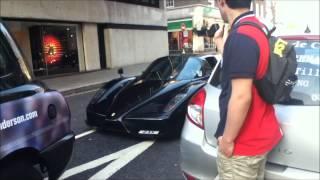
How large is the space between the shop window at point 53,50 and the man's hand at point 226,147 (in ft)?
50.9

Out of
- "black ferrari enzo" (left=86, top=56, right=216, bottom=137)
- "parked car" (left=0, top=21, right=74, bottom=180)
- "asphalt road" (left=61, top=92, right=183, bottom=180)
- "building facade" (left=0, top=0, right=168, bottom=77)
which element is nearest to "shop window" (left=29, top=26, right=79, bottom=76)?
"building facade" (left=0, top=0, right=168, bottom=77)

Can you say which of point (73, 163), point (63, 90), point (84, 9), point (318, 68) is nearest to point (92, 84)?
point (63, 90)

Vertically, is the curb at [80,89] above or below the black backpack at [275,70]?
below

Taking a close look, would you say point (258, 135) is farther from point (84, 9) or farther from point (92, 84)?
point (84, 9)

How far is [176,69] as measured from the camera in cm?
669

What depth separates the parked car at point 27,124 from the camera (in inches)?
120

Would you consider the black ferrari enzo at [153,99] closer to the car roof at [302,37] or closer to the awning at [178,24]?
the car roof at [302,37]

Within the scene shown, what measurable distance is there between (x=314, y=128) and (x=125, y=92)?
4.21 metres

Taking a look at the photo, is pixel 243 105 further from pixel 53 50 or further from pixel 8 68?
pixel 53 50

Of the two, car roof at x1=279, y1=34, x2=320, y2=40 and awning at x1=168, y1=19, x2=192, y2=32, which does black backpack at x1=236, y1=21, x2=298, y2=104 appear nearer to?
car roof at x1=279, y1=34, x2=320, y2=40

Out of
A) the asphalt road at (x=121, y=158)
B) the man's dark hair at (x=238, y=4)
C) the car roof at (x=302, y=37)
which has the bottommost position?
the asphalt road at (x=121, y=158)

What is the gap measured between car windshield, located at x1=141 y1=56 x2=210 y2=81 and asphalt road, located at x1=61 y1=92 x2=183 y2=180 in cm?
119

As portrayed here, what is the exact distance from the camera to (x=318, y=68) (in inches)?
104

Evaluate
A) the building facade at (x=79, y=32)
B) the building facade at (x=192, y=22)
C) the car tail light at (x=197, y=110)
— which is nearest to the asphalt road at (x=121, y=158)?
the car tail light at (x=197, y=110)
